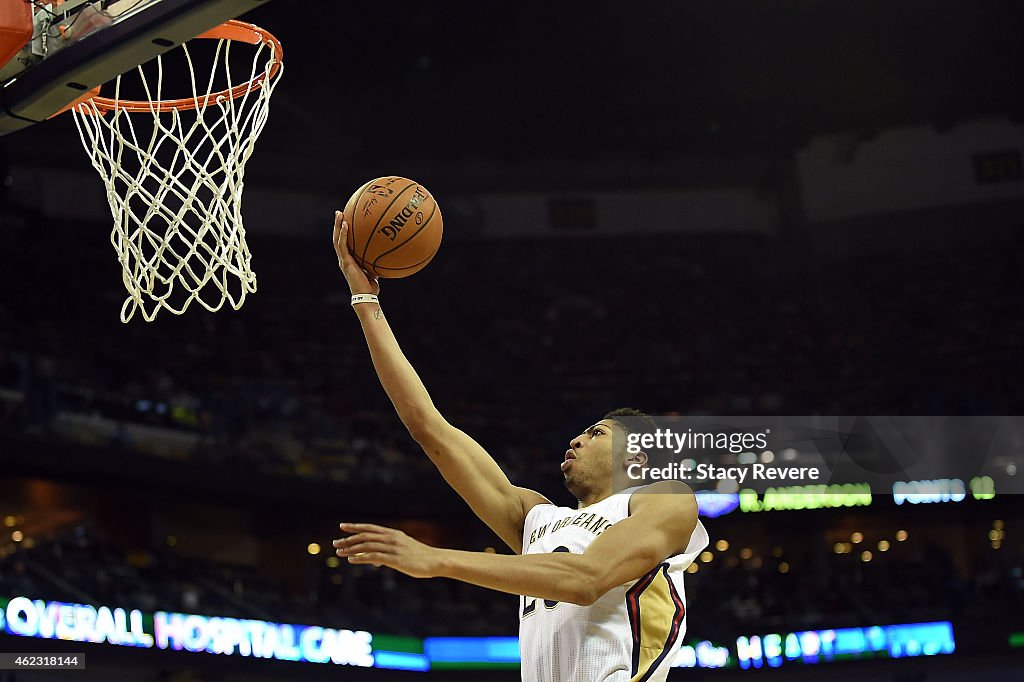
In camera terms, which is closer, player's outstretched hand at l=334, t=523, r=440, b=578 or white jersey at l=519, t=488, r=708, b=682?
player's outstretched hand at l=334, t=523, r=440, b=578

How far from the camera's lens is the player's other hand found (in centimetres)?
296

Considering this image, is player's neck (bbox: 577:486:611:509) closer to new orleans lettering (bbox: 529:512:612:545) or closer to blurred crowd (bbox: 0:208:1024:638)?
new orleans lettering (bbox: 529:512:612:545)

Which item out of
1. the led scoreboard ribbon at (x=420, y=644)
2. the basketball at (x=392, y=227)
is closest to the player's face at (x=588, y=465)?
the basketball at (x=392, y=227)

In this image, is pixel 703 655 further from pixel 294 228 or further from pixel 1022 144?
pixel 1022 144

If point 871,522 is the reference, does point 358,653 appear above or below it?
below

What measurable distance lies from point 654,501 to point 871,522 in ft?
38.8

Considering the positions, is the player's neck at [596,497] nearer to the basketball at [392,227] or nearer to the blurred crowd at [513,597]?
the basketball at [392,227]

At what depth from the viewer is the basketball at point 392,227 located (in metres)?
3.14

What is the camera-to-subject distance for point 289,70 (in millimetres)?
13734

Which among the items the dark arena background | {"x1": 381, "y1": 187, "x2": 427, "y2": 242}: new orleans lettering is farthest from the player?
the dark arena background

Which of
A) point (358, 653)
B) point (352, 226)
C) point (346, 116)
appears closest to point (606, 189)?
point (346, 116)

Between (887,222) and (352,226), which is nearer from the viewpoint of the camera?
(352,226)

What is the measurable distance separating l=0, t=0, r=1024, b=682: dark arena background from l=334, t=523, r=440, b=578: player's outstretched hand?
9.05 metres

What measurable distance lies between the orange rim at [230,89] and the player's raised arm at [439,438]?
4.74 ft
